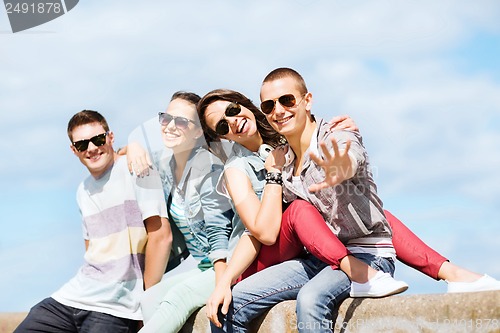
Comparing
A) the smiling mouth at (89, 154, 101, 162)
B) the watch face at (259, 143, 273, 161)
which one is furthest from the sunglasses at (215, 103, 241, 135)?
the smiling mouth at (89, 154, 101, 162)

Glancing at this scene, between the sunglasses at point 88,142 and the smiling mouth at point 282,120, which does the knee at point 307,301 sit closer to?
the smiling mouth at point 282,120

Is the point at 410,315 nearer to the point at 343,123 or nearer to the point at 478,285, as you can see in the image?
the point at 478,285

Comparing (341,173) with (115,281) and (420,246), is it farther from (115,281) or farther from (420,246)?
(115,281)

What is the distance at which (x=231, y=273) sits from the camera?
453 centimetres

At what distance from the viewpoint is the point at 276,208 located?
448cm

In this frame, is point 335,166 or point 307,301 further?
point 307,301

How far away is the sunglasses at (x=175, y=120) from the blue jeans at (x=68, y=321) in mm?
1431

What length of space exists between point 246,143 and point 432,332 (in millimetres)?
1939

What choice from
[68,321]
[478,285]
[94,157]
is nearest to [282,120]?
[478,285]

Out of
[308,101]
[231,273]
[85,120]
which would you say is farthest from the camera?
[85,120]

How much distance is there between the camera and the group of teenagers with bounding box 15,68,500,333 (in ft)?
14.0

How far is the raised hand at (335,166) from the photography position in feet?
12.9

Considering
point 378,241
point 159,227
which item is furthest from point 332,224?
point 159,227

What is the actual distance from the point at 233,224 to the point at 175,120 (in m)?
0.99
